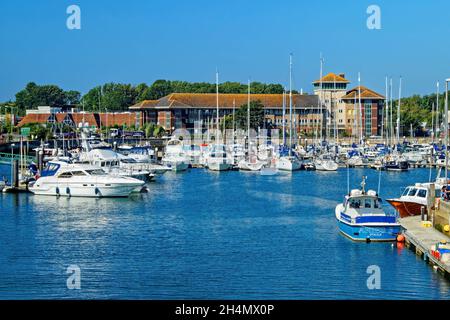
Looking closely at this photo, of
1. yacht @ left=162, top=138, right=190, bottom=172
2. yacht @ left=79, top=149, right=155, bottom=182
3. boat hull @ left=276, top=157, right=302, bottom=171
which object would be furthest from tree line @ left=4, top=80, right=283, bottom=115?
yacht @ left=79, top=149, right=155, bottom=182

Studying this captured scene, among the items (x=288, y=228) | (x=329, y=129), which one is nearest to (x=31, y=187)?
(x=288, y=228)

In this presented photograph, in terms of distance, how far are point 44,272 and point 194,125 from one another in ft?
305

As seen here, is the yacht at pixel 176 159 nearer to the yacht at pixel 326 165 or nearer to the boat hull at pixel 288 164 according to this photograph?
the boat hull at pixel 288 164

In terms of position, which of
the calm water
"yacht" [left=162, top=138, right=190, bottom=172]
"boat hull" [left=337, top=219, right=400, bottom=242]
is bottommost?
the calm water

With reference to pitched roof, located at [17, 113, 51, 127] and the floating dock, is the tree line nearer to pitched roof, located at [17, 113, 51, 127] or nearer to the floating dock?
pitched roof, located at [17, 113, 51, 127]

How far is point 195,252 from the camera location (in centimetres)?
2925

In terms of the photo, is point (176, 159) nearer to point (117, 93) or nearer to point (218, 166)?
point (218, 166)

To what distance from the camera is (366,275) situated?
2523 centimetres

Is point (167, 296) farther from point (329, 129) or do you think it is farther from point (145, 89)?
point (145, 89)

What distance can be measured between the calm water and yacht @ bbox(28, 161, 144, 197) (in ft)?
2.47

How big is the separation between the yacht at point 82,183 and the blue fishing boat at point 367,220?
17.2m

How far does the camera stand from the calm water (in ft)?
76.3

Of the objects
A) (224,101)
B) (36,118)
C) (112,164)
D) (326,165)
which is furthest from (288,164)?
(36,118)

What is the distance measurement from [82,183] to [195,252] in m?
17.7
